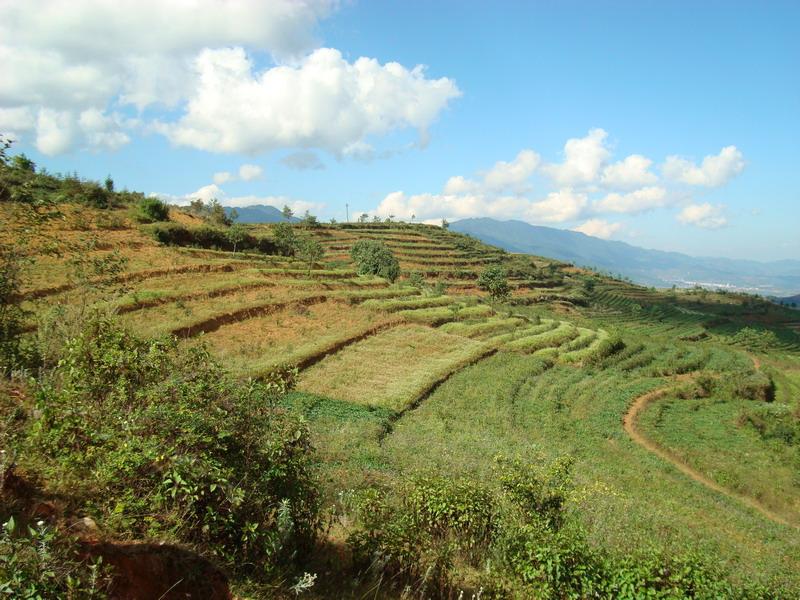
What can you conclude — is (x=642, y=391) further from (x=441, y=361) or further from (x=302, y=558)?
(x=302, y=558)

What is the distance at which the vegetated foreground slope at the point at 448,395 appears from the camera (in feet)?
34.0

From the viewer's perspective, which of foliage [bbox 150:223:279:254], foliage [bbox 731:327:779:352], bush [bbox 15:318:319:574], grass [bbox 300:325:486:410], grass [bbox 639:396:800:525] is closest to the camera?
bush [bbox 15:318:319:574]

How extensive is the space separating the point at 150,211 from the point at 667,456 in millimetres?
47077

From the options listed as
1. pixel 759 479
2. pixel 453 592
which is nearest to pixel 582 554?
pixel 453 592

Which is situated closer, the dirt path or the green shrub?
the green shrub

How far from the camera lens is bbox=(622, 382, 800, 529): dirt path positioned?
23.0m

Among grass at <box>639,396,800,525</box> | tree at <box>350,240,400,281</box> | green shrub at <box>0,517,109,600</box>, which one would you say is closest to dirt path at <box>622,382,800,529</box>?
grass at <box>639,396,800,525</box>

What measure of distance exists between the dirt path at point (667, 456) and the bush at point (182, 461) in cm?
2590

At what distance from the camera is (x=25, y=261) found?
1018cm

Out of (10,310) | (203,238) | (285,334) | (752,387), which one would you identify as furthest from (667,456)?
(203,238)

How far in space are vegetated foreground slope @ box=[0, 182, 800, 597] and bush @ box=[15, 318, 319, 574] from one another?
0.21 m

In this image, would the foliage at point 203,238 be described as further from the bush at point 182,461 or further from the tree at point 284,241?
the bush at point 182,461

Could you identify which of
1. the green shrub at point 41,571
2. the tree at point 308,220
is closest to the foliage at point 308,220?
the tree at point 308,220

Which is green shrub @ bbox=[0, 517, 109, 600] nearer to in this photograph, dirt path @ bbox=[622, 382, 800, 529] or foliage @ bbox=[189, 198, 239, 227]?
dirt path @ bbox=[622, 382, 800, 529]
